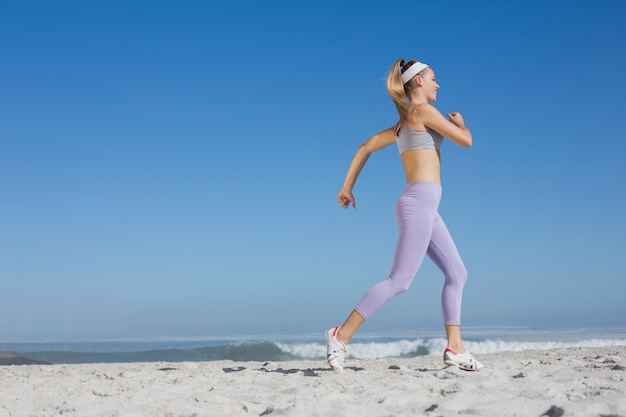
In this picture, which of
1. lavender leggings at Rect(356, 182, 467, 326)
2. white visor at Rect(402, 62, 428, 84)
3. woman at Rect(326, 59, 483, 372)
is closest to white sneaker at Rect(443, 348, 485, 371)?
woman at Rect(326, 59, 483, 372)

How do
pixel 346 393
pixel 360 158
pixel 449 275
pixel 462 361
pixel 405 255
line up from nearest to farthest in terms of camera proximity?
pixel 346 393
pixel 405 255
pixel 462 361
pixel 449 275
pixel 360 158

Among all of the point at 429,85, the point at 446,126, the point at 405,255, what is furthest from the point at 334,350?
Result: the point at 429,85

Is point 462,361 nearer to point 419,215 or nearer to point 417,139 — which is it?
point 419,215

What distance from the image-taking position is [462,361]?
14.9 ft

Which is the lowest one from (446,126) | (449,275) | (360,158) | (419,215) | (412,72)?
(449,275)

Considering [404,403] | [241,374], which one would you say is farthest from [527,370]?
[241,374]

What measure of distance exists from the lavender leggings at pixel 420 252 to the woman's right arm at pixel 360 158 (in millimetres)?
471

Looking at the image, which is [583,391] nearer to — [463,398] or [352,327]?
[463,398]

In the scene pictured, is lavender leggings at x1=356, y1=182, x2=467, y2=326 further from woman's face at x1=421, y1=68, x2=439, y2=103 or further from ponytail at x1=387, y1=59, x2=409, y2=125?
woman's face at x1=421, y1=68, x2=439, y2=103

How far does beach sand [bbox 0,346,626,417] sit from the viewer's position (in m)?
3.11

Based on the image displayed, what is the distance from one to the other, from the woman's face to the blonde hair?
4 centimetres

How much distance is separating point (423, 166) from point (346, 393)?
175cm

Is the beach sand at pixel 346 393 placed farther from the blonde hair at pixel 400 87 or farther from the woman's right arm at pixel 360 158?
the blonde hair at pixel 400 87

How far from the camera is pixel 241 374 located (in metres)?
4.97
